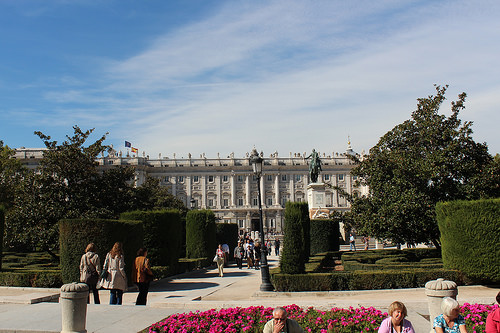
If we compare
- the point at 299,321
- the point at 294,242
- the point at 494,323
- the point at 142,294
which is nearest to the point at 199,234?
the point at 294,242

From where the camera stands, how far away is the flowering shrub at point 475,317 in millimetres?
7500

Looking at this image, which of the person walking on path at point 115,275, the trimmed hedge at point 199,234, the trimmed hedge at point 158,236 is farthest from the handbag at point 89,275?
the trimmed hedge at point 199,234

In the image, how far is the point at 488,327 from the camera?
224 inches

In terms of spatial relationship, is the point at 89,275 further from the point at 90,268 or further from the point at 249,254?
the point at 249,254

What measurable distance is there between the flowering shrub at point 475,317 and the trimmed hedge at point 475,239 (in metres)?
5.92

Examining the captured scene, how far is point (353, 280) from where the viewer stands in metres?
13.8

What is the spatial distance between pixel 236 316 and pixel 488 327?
431cm

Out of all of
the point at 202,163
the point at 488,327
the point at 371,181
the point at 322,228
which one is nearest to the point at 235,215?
A: the point at 202,163

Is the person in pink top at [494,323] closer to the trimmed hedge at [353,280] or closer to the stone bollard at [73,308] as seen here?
the stone bollard at [73,308]

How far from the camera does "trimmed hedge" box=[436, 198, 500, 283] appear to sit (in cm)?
1377

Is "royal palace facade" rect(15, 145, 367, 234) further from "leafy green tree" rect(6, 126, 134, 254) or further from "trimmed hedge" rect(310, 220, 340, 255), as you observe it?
"leafy green tree" rect(6, 126, 134, 254)

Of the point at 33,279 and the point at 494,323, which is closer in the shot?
the point at 494,323

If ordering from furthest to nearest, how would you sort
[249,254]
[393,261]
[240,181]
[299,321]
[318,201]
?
[240,181] < [318,201] < [249,254] < [393,261] < [299,321]

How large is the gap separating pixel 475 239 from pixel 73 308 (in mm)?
11769
